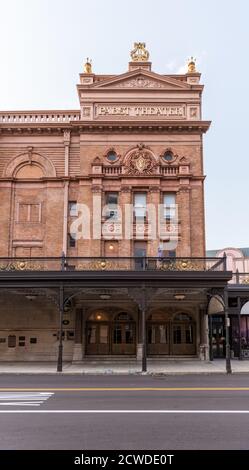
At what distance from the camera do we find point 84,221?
1064 inches

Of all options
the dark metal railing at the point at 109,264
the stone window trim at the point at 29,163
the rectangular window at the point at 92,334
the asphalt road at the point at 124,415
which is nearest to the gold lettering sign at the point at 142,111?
the stone window trim at the point at 29,163

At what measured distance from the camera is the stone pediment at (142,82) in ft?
93.0

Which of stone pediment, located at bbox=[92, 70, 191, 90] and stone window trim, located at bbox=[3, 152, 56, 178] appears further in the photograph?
stone pediment, located at bbox=[92, 70, 191, 90]

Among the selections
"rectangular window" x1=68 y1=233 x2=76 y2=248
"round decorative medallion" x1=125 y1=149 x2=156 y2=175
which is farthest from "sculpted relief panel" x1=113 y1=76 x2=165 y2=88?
"rectangular window" x1=68 y1=233 x2=76 y2=248

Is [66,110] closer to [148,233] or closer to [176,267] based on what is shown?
[148,233]

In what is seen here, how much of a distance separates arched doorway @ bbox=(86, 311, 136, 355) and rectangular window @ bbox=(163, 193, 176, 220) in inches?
250

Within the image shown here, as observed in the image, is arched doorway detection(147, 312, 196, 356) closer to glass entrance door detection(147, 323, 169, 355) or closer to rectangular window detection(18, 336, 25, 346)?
glass entrance door detection(147, 323, 169, 355)

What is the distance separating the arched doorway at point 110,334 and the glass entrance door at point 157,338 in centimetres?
92

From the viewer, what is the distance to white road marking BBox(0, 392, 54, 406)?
1154cm

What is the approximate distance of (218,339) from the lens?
27609 millimetres

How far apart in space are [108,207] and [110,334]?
753 centimetres

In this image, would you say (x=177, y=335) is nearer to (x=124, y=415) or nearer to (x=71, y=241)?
(x=71, y=241)

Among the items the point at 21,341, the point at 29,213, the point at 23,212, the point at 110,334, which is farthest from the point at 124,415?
the point at 23,212

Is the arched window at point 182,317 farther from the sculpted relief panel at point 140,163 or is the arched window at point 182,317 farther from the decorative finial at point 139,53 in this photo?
the decorative finial at point 139,53
